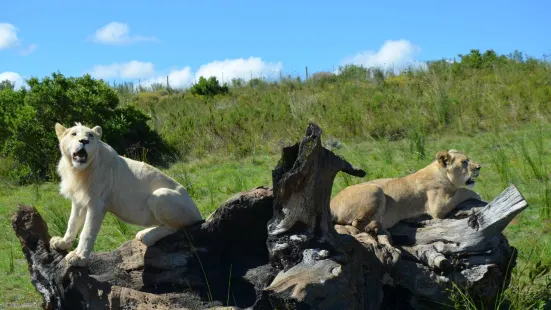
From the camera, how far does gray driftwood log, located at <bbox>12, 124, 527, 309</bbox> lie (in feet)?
21.2

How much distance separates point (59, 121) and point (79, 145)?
11439 mm

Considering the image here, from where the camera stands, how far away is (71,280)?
678cm

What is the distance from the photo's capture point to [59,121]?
17688 millimetres

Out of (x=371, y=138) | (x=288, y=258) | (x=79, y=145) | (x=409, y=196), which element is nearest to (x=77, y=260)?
(x=79, y=145)

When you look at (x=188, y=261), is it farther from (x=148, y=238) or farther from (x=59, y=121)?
(x=59, y=121)

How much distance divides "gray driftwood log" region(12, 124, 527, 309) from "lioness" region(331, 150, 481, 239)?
0.35m

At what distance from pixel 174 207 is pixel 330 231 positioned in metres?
1.72

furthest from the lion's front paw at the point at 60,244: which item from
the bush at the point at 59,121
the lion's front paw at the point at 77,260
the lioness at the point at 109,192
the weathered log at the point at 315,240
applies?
the bush at the point at 59,121

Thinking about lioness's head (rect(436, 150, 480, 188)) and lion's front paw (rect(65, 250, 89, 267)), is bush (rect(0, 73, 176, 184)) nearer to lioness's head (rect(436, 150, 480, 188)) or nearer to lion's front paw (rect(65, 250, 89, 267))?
lioness's head (rect(436, 150, 480, 188))

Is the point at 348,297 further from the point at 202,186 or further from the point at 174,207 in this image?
the point at 202,186

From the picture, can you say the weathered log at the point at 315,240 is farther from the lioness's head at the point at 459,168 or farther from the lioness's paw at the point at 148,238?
the lioness's head at the point at 459,168

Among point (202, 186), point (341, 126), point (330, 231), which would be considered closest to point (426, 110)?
point (341, 126)

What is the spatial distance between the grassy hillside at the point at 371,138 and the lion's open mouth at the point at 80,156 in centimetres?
259

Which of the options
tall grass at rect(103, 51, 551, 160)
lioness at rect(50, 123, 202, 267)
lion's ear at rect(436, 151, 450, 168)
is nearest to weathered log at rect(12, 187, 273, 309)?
lioness at rect(50, 123, 202, 267)
